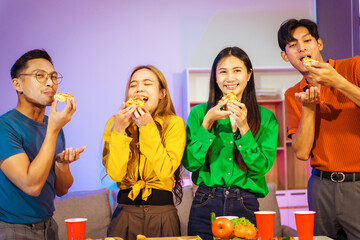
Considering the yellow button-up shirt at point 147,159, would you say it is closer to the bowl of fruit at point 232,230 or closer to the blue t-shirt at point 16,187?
the blue t-shirt at point 16,187

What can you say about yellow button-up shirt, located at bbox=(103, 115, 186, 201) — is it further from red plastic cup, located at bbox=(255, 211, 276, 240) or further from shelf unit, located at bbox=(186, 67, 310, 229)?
shelf unit, located at bbox=(186, 67, 310, 229)

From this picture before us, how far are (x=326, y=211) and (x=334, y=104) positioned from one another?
67cm

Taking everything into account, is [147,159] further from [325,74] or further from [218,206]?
[325,74]

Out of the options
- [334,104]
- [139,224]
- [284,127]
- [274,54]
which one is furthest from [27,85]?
[274,54]

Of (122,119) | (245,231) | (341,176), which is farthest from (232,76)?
(245,231)

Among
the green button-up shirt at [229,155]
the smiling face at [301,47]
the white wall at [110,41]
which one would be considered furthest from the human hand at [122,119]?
the white wall at [110,41]

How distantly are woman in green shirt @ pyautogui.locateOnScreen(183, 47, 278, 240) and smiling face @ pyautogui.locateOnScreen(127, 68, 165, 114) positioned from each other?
259 millimetres

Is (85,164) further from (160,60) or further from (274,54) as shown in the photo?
(274,54)

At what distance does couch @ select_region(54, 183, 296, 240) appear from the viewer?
4145 millimetres

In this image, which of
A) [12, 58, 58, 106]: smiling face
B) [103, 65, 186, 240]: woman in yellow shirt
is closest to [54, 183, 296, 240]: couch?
[103, 65, 186, 240]: woman in yellow shirt

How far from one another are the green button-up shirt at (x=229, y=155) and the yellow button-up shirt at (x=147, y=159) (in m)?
0.09

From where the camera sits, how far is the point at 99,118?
5.54 m

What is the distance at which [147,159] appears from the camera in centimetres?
251

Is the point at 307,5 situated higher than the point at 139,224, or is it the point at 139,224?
the point at 307,5
